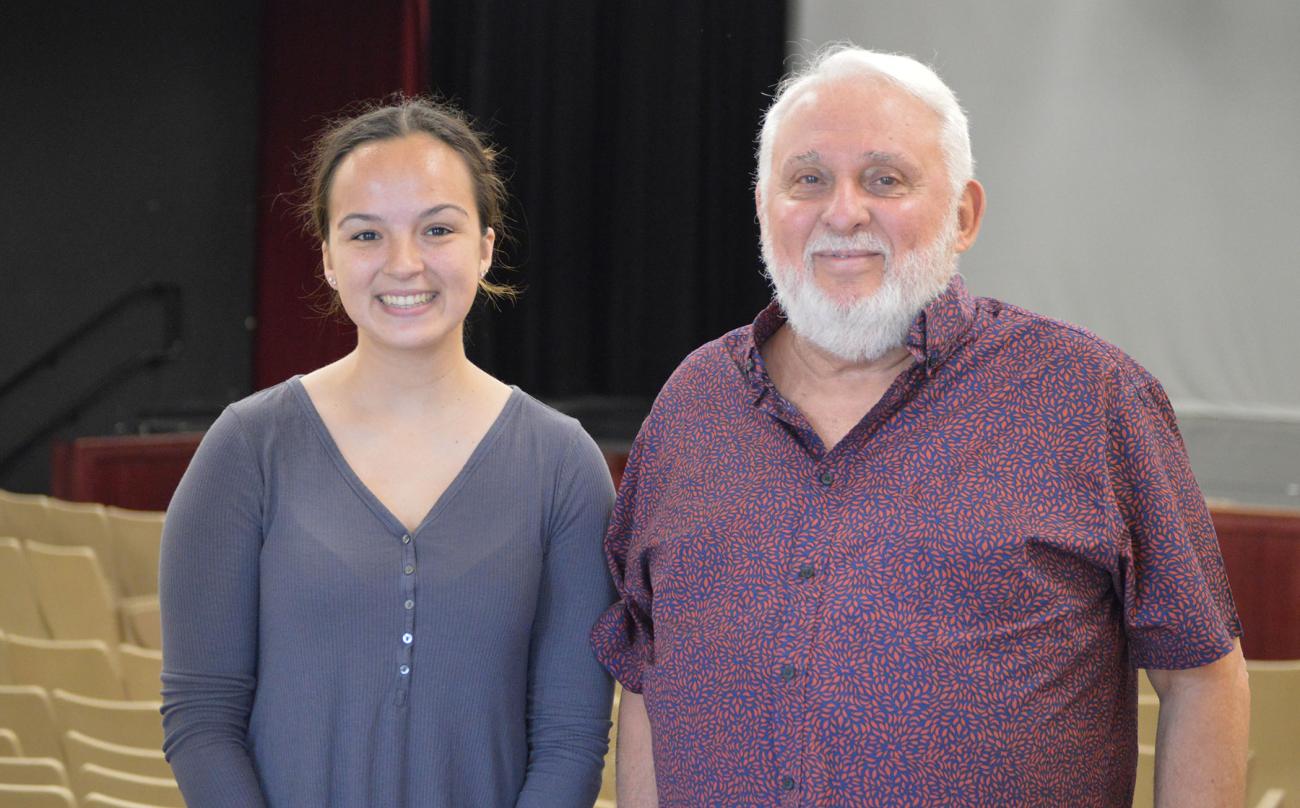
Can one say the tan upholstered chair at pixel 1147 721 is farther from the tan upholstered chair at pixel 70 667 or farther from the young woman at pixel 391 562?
the tan upholstered chair at pixel 70 667

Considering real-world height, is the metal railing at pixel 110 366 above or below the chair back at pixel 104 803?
below

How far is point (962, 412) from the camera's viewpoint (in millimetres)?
1816

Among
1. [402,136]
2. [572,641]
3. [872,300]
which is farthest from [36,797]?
[872,300]

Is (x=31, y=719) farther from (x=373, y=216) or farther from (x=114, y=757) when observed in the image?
(x=373, y=216)

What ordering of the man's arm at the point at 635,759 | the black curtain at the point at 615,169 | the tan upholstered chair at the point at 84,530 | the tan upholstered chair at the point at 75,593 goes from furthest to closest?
the black curtain at the point at 615,169, the tan upholstered chair at the point at 84,530, the tan upholstered chair at the point at 75,593, the man's arm at the point at 635,759

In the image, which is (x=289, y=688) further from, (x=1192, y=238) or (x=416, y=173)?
(x=1192, y=238)

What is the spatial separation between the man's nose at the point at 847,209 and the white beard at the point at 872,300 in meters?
0.02

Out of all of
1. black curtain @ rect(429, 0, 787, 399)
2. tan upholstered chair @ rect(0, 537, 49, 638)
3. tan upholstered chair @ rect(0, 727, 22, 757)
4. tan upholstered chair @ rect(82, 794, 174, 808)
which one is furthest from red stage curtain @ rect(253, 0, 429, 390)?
tan upholstered chair @ rect(82, 794, 174, 808)

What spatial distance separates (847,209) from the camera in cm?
184

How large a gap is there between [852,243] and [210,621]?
99cm

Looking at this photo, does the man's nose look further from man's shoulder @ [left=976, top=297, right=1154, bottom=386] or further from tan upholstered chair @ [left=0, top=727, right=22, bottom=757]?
tan upholstered chair @ [left=0, top=727, right=22, bottom=757]

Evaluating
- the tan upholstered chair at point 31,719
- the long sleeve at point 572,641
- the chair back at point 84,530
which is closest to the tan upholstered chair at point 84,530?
the chair back at point 84,530

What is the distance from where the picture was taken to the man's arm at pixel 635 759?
2066 millimetres

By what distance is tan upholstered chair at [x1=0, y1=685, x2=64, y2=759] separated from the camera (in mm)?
3137
